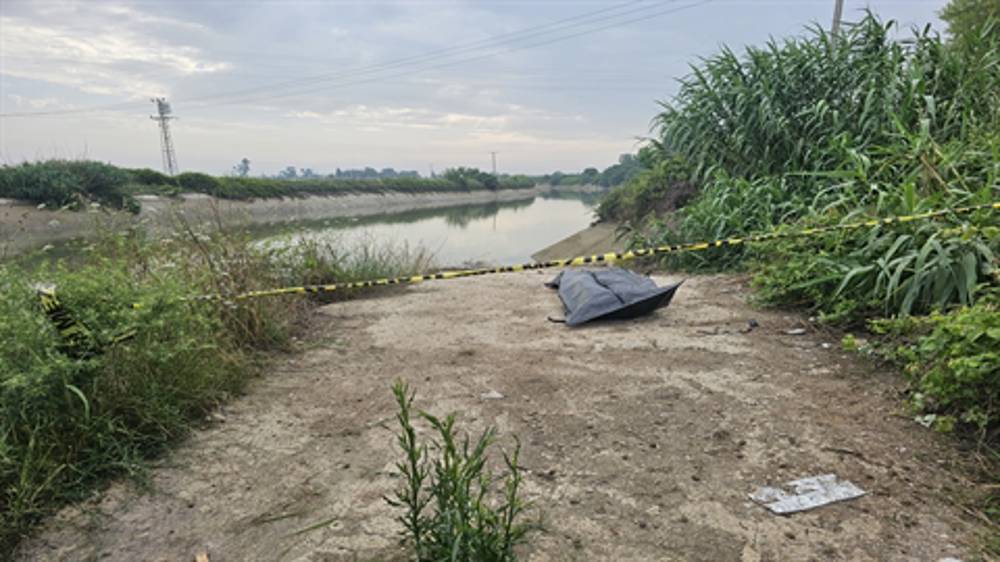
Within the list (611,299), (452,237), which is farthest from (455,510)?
(452,237)

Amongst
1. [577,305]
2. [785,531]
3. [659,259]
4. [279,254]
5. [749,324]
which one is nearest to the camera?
[785,531]

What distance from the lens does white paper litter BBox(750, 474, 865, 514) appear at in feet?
5.76

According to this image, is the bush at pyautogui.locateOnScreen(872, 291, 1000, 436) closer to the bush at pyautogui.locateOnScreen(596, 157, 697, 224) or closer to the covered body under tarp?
the covered body under tarp

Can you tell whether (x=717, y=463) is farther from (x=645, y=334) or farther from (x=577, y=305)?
(x=577, y=305)

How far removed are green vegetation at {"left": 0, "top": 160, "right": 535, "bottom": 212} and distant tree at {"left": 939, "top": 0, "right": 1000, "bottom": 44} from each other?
25.8 feet

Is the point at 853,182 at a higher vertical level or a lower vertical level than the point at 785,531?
higher

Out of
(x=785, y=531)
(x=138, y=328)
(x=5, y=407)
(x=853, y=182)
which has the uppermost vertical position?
(x=853, y=182)

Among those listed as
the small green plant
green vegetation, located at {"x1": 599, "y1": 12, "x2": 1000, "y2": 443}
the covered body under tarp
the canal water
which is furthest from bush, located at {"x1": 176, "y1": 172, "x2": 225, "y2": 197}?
the small green plant

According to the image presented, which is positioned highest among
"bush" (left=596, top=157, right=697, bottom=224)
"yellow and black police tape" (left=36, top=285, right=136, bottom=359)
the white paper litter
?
"bush" (left=596, top=157, right=697, bottom=224)

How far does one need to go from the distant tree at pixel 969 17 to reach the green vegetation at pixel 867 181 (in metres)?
0.07

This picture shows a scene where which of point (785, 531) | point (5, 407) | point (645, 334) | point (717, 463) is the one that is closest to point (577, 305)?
point (645, 334)

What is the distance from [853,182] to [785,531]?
3758 mm

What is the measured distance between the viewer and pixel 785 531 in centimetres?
164

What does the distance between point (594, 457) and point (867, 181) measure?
11.8 ft
